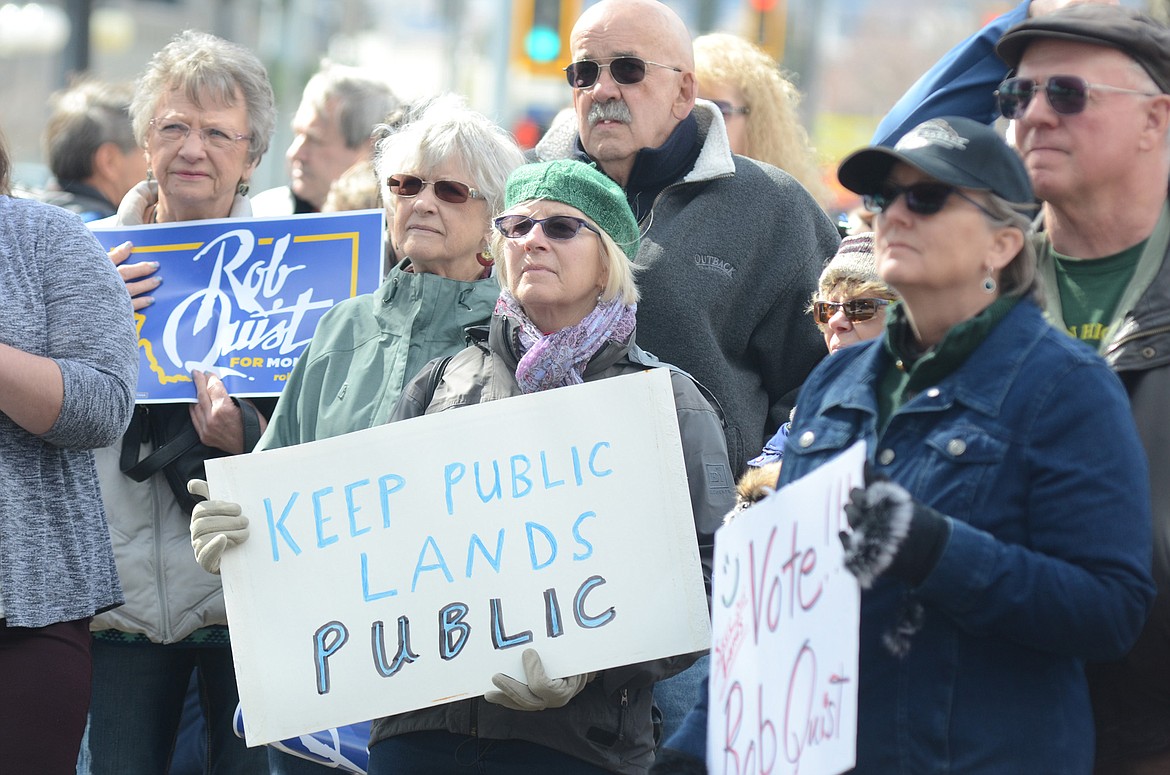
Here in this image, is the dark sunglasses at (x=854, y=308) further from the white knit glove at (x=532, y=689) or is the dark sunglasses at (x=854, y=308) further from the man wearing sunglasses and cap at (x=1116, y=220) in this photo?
the white knit glove at (x=532, y=689)

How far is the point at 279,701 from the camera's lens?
321 cm

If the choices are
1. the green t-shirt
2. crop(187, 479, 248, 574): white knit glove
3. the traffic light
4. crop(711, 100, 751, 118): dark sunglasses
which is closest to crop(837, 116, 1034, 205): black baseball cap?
the green t-shirt

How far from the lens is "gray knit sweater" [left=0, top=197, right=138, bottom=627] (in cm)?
326

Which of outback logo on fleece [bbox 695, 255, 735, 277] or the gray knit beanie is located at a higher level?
the gray knit beanie

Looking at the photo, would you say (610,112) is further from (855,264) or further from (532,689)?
(532,689)

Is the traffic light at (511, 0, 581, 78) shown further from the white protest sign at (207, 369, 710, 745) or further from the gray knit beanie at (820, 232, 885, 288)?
the white protest sign at (207, 369, 710, 745)

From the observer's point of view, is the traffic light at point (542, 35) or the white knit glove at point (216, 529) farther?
the traffic light at point (542, 35)

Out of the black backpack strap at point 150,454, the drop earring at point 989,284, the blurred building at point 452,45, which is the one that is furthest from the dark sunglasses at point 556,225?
the blurred building at point 452,45

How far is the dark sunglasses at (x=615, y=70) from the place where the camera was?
435 centimetres

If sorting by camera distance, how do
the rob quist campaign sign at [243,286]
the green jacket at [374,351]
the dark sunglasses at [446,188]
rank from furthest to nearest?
1. the rob quist campaign sign at [243,286]
2. the dark sunglasses at [446,188]
3. the green jacket at [374,351]

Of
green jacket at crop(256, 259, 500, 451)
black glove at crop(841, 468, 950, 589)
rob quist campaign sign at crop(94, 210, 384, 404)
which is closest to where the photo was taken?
black glove at crop(841, 468, 950, 589)

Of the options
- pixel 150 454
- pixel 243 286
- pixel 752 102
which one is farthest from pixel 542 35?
pixel 150 454

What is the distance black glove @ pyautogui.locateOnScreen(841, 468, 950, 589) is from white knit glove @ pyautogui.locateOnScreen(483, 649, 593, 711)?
0.96 metres

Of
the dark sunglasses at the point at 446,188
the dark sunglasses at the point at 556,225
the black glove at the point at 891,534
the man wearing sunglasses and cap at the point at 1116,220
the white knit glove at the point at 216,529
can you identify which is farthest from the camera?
the dark sunglasses at the point at 446,188
